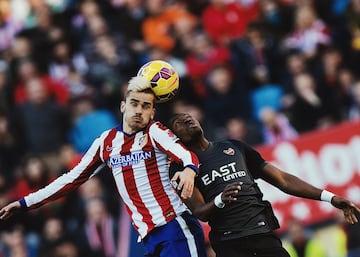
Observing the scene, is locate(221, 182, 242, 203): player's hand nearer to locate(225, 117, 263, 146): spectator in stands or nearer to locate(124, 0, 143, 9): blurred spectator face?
locate(225, 117, 263, 146): spectator in stands

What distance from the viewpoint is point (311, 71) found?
53.4 feet

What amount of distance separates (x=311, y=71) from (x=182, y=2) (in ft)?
11.5

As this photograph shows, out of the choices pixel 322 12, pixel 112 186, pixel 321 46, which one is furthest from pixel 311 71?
pixel 112 186

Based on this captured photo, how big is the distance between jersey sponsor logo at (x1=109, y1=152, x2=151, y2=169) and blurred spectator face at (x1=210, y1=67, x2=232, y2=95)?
6994 millimetres

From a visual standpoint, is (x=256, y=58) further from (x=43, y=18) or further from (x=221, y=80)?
(x=43, y=18)

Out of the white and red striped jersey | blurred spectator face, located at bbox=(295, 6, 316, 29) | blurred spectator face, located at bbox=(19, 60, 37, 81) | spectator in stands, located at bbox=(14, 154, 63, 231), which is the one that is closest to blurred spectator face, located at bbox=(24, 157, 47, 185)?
spectator in stands, located at bbox=(14, 154, 63, 231)

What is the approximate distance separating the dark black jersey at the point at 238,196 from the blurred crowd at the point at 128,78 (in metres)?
4.63

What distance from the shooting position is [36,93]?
16766mm

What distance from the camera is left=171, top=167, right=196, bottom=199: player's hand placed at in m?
8.36

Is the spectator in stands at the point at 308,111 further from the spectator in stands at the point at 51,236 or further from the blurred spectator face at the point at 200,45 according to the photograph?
the spectator in stands at the point at 51,236

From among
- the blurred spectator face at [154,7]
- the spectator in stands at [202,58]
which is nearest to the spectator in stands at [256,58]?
the spectator in stands at [202,58]

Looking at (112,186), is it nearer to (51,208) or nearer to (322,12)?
(51,208)

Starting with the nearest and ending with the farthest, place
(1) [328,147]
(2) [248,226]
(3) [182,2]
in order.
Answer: (2) [248,226]
(1) [328,147]
(3) [182,2]

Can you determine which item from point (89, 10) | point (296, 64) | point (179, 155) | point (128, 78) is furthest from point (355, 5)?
point (179, 155)
